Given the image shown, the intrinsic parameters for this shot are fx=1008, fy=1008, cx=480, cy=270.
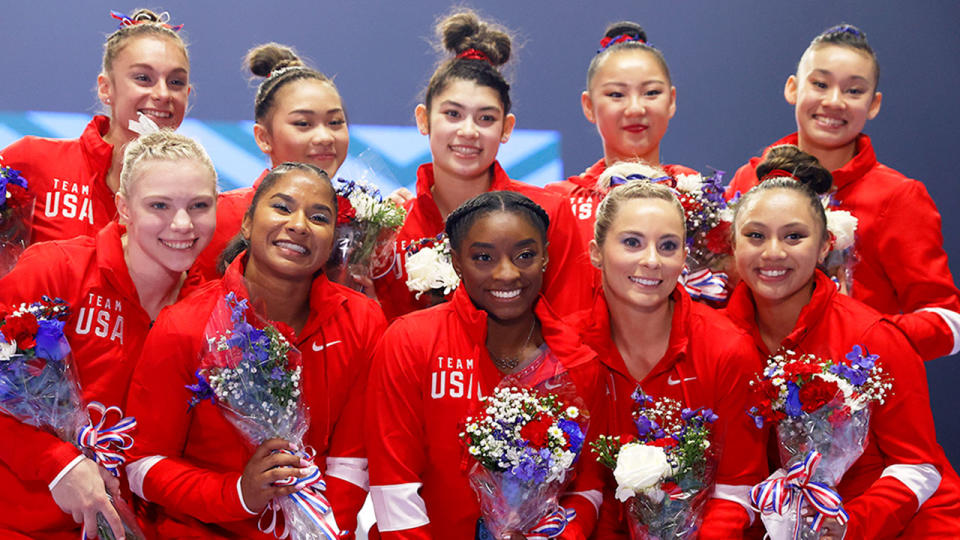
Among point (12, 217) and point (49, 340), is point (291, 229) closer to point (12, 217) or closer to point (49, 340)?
point (49, 340)

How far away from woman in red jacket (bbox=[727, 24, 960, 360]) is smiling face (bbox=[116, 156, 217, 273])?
246cm

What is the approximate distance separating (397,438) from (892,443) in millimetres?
1684

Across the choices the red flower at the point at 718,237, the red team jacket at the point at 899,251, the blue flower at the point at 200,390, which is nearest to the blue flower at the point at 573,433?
the blue flower at the point at 200,390

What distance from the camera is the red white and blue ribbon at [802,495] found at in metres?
3.12

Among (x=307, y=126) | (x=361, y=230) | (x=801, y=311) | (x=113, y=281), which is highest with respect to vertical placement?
(x=307, y=126)

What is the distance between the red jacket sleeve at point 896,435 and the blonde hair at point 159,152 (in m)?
2.41

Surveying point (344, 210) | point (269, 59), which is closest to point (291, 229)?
point (344, 210)

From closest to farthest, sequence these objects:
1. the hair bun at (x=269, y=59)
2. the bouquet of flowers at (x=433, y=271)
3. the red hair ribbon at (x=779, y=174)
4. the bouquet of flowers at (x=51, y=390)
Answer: the bouquet of flowers at (x=51, y=390) < the bouquet of flowers at (x=433, y=271) < the red hair ribbon at (x=779, y=174) < the hair bun at (x=269, y=59)

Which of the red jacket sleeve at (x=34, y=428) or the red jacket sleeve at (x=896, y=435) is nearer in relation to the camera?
the red jacket sleeve at (x=34, y=428)

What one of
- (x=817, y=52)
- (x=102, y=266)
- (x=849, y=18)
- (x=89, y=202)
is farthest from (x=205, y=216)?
(x=849, y=18)

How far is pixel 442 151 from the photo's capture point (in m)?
4.10

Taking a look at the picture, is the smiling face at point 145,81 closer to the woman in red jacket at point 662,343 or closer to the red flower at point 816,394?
the woman in red jacket at point 662,343

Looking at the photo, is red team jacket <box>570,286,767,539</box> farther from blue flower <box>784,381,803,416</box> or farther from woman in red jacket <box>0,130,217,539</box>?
woman in red jacket <box>0,130,217,539</box>

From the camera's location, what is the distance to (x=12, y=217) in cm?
381
